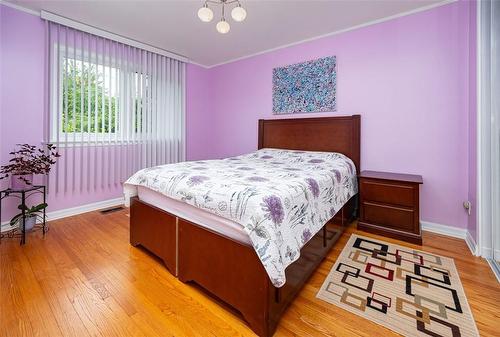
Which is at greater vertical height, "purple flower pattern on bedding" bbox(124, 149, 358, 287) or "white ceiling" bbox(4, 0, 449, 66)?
"white ceiling" bbox(4, 0, 449, 66)

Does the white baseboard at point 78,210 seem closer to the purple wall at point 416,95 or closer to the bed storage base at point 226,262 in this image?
the bed storage base at point 226,262

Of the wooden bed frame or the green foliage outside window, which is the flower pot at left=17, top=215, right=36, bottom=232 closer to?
the green foliage outside window

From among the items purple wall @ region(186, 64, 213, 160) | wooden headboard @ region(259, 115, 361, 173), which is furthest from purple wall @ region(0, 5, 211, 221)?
wooden headboard @ region(259, 115, 361, 173)

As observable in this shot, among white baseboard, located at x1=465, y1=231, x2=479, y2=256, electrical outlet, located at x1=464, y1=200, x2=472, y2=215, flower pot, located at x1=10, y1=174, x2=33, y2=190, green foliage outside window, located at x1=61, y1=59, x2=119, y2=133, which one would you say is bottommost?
→ white baseboard, located at x1=465, y1=231, x2=479, y2=256

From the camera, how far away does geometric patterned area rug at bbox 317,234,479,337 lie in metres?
1.30

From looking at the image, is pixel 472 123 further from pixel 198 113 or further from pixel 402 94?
pixel 198 113

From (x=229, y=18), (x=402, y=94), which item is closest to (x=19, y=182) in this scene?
(x=229, y=18)

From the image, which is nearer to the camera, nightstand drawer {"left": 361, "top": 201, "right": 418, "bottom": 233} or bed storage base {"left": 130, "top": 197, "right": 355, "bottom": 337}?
bed storage base {"left": 130, "top": 197, "right": 355, "bottom": 337}

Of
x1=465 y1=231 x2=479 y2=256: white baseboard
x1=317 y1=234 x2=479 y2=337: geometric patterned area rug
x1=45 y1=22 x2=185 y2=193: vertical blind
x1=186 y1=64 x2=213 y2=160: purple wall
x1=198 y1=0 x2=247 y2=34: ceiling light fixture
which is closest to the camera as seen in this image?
x1=317 y1=234 x2=479 y2=337: geometric patterned area rug

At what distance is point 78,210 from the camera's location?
3.05 m

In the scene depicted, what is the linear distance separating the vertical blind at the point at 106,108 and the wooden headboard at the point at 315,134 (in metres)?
1.65

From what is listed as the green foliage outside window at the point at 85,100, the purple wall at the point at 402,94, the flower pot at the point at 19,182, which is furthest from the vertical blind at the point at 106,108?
the flower pot at the point at 19,182

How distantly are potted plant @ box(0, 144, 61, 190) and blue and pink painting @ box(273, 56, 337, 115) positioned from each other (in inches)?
116

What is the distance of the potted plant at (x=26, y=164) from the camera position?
231 cm
